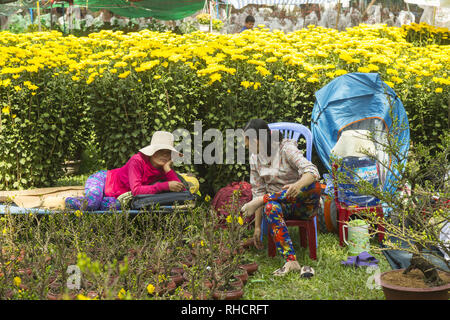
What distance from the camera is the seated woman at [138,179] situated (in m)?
4.75

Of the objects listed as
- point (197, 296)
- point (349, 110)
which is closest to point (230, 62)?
point (349, 110)

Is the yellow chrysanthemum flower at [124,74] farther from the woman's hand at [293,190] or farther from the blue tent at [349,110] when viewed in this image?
the woman's hand at [293,190]

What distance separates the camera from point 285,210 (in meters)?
4.33

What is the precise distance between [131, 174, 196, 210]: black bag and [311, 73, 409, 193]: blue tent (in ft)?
5.50

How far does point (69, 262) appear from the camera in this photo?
3754mm

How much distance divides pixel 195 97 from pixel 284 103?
975 millimetres

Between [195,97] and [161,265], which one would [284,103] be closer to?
[195,97]

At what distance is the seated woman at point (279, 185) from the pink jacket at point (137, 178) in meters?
0.87

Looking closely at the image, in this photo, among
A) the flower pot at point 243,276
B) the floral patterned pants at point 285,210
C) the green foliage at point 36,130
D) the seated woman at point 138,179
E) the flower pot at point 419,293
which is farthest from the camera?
the green foliage at point 36,130

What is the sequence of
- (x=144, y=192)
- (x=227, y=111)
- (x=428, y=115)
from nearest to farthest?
(x=144, y=192) < (x=227, y=111) < (x=428, y=115)

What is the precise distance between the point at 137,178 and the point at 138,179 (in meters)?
0.02

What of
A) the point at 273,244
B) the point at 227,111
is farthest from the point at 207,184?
the point at 273,244

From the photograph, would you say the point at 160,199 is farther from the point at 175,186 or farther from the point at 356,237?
the point at 356,237

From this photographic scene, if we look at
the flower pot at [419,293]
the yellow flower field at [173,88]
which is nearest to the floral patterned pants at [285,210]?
the flower pot at [419,293]
